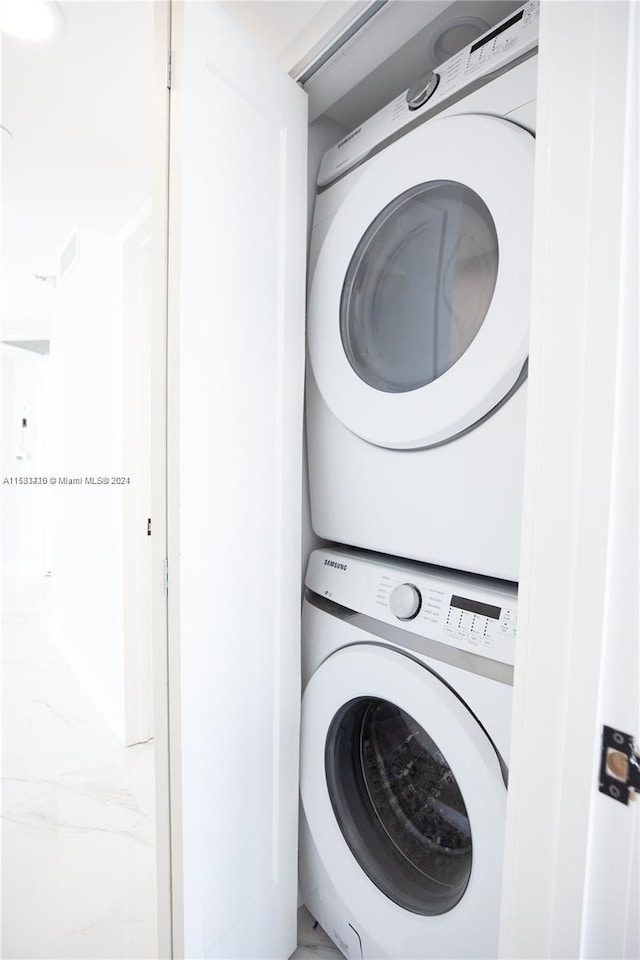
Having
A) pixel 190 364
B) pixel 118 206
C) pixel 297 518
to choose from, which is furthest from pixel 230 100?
pixel 118 206

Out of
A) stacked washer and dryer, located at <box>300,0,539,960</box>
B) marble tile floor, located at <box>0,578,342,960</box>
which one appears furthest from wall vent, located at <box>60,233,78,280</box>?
marble tile floor, located at <box>0,578,342,960</box>

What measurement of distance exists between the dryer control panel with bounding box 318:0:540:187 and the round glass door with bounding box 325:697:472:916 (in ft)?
3.78

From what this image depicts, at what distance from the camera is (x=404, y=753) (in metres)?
1.06

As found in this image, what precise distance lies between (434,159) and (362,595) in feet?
2.75

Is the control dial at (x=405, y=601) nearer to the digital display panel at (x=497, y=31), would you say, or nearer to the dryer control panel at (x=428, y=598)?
the dryer control panel at (x=428, y=598)

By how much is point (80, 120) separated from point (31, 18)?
376 millimetres

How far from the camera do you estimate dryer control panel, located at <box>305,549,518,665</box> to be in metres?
0.84

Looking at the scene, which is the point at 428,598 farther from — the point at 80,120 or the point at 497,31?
the point at 80,120

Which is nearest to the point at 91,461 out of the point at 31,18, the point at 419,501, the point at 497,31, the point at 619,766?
the point at 31,18

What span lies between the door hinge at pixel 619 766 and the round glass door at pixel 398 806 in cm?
52

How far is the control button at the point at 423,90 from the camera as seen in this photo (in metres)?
0.94

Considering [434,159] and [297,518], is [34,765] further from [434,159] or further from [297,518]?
[434,159]

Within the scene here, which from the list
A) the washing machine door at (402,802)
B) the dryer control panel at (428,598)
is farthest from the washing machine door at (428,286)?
the washing machine door at (402,802)

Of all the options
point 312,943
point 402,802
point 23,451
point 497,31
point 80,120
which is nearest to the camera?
point 497,31
